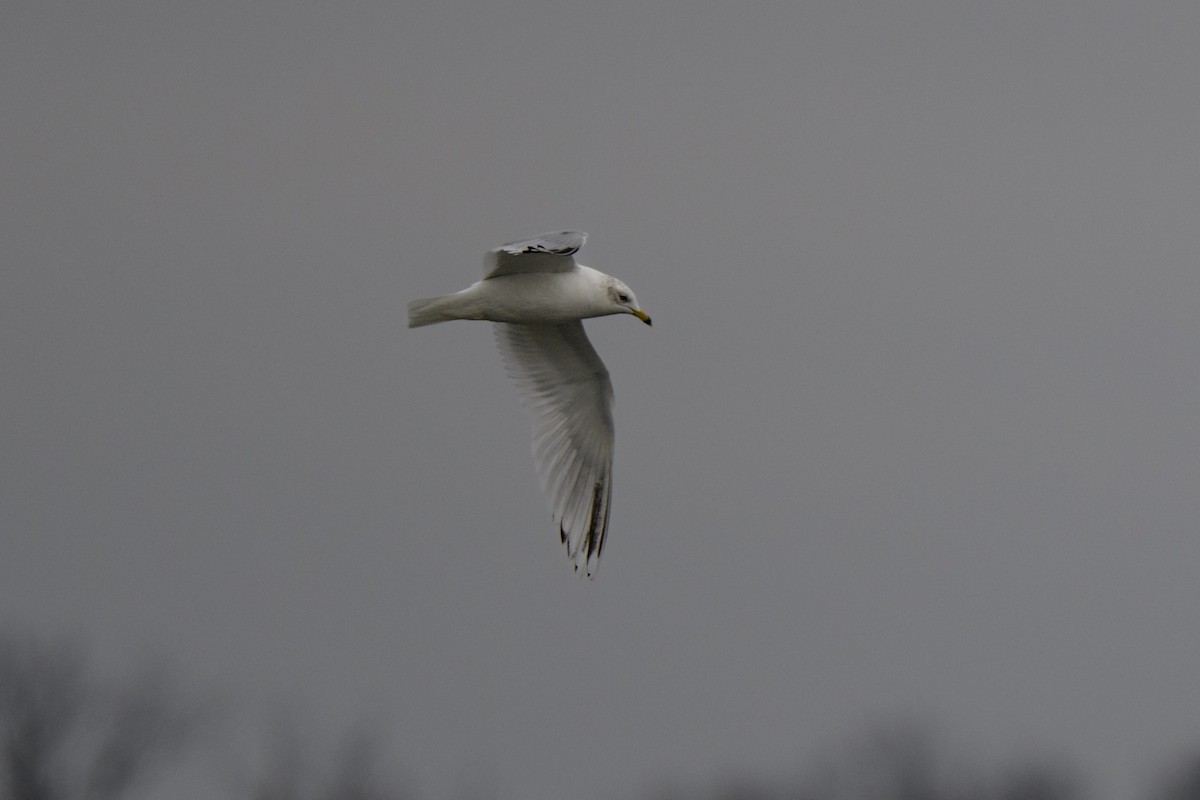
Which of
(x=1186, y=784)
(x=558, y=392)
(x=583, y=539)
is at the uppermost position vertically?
(x=558, y=392)

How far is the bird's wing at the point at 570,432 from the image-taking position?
1148 centimetres

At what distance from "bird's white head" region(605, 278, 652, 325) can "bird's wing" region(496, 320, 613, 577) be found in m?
1.01

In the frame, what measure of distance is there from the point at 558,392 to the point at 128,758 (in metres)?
17.2

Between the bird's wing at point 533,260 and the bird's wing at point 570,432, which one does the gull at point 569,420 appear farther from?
the bird's wing at point 533,260

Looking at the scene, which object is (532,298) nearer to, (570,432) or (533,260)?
(533,260)

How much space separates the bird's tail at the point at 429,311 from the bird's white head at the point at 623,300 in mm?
761

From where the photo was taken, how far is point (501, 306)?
1029 cm

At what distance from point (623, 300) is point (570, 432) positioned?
53.5 inches

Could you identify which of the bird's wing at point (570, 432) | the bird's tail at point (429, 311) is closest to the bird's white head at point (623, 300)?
the bird's tail at point (429, 311)

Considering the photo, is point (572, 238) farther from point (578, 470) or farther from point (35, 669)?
point (35, 669)

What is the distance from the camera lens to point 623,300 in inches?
411

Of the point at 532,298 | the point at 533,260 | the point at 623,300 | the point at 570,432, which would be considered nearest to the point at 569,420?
the point at 570,432

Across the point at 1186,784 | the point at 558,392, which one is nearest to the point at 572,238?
the point at 558,392

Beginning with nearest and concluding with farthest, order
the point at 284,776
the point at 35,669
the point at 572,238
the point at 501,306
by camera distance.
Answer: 1. the point at 572,238
2. the point at 501,306
3. the point at 284,776
4. the point at 35,669
